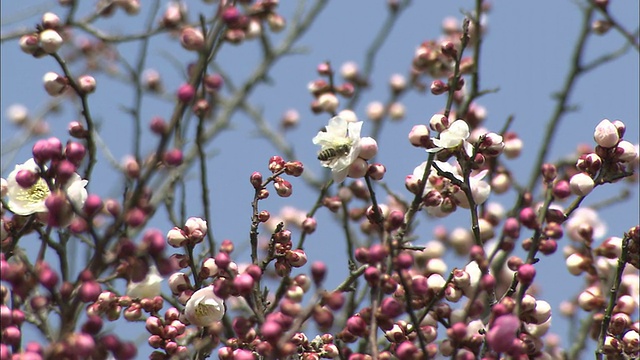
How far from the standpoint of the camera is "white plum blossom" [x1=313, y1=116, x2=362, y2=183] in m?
2.73

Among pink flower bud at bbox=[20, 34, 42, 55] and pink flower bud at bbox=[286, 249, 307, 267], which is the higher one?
pink flower bud at bbox=[20, 34, 42, 55]

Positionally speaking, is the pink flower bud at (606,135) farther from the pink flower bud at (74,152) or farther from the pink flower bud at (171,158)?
the pink flower bud at (74,152)

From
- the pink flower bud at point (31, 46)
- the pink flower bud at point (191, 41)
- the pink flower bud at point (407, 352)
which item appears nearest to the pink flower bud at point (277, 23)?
the pink flower bud at point (191, 41)

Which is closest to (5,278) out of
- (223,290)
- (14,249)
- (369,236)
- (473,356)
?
(223,290)

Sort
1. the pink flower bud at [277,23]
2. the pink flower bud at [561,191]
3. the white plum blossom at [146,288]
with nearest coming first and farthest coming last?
the pink flower bud at [561,191] < the white plum blossom at [146,288] < the pink flower bud at [277,23]

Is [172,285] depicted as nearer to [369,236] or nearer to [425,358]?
[425,358]

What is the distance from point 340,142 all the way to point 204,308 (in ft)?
2.11

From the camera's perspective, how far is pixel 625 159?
2777 millimetres

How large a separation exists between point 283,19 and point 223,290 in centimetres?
354

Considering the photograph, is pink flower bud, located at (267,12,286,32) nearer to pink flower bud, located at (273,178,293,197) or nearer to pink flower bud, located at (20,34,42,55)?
pink flower bud, located at (20,34,42,55)

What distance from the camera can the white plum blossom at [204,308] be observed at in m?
2.56

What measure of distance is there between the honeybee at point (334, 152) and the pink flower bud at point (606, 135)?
0.74 m

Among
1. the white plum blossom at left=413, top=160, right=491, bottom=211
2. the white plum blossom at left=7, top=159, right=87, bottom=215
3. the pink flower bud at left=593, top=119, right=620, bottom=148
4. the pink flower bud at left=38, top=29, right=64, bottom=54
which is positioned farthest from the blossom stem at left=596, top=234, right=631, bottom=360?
the pink flower bud at left=38, top=29, right=64, bottom=54

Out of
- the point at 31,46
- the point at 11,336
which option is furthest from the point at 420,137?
the point at 31,46
